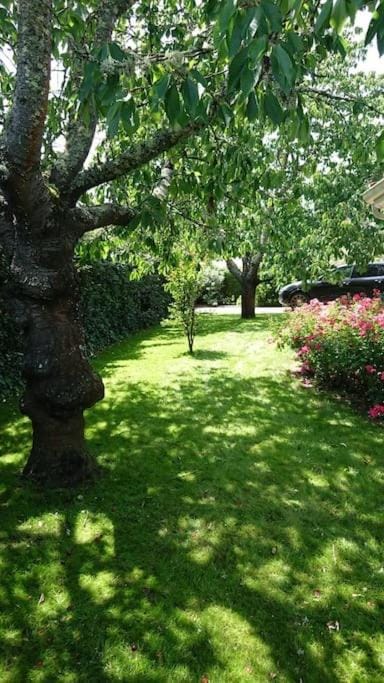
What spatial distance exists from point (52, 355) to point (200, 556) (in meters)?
2.19

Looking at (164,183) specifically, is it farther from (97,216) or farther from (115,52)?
(115,52)

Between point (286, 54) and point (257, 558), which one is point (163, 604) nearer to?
point (257, 558)

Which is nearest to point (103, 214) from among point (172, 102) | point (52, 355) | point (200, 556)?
point (52, 355)

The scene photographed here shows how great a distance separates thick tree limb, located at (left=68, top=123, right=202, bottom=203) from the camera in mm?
3975

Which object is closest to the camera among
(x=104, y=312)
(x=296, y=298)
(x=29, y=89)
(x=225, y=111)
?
(x=225, y=111)

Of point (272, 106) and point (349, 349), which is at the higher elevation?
point (272, 106)

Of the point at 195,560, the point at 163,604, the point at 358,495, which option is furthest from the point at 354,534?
the point at 163,604

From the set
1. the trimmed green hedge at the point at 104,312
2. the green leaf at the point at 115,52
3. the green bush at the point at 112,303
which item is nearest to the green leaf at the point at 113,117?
the green leaf at the point at 115,52

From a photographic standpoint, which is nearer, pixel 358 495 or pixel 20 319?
pixel 20 319

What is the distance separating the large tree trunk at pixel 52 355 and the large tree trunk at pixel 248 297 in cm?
1372

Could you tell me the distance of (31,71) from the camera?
3.02 m

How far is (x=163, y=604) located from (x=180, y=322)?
28.2ft

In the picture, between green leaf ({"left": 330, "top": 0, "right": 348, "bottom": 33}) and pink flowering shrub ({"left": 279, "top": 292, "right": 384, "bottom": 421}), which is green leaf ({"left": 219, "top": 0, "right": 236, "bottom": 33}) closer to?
green leaf ({"left": 330, "top": 0, "right": 348, "bottom": 33})

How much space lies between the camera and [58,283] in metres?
3.93
